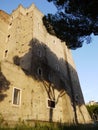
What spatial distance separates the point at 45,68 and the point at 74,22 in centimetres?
899

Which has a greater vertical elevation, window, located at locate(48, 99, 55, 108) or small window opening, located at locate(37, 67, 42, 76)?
small window opening, located at locate(37, 67, 42, 76)

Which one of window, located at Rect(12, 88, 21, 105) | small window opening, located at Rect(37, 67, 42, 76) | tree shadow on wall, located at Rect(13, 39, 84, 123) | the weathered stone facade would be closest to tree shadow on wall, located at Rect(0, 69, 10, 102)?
the weathered stone facade

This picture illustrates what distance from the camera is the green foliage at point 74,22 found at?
10359mm

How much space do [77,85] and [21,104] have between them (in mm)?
12268

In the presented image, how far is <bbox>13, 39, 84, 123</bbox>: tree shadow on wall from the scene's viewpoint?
17.7m

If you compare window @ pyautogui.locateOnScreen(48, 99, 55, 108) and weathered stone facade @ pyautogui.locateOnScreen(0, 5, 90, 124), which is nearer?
weathered stone facade @ pyautogui.locateOnScreen(0, 5, 90, 124)

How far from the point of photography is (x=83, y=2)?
9938mm

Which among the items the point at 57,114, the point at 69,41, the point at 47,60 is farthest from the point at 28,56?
the point at 69,41

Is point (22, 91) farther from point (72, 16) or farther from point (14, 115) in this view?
point (72, 16)

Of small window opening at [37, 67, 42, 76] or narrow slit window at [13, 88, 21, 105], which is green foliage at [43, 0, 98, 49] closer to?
narrow slit window at [13, 88, 21, 105]

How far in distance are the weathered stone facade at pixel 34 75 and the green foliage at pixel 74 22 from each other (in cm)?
521

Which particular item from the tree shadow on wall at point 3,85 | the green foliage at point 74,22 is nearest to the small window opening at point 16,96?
the tree shadow on wall at point 3,85

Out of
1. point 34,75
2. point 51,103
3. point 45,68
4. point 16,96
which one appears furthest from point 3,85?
point 45,68

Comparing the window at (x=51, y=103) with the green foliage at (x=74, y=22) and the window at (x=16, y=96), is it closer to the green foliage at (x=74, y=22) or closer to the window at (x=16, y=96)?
the window at (x=16, y=96)
